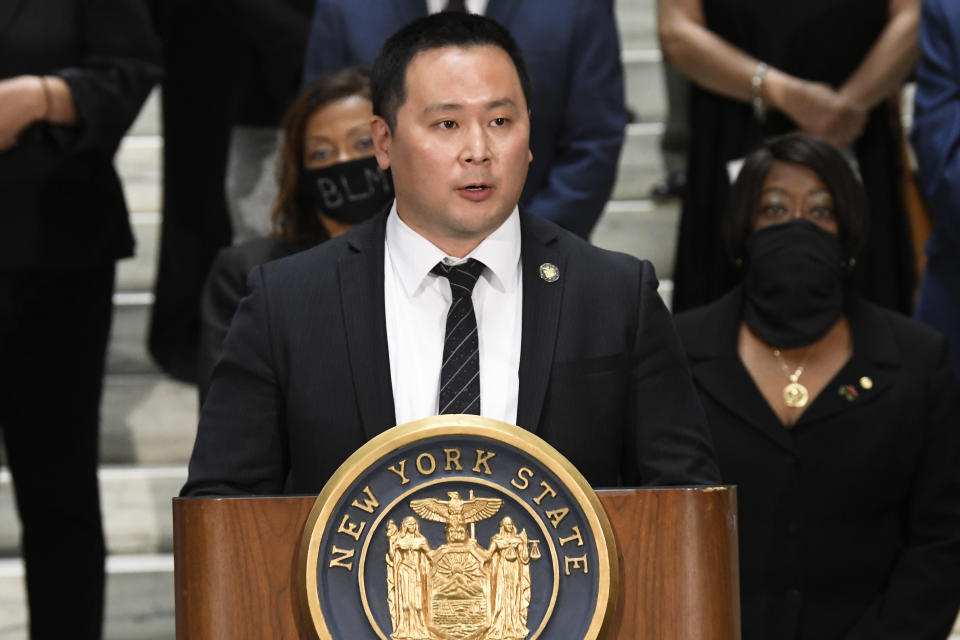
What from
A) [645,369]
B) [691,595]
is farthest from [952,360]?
[691,595]

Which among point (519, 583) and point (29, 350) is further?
point (29, 350)

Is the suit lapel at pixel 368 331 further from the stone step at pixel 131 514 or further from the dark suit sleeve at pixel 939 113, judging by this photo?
the stone step at pixel 131 514

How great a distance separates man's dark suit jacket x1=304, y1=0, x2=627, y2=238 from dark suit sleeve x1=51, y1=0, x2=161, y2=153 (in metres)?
0.47

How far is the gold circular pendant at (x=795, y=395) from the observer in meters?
3.35

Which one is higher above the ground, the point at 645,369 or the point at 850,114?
the point at 850,114

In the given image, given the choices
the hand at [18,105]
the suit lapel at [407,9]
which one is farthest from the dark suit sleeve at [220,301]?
→ the suit lapel at [407,9]

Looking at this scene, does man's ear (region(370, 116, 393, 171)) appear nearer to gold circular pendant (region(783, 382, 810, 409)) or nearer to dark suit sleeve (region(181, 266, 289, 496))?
dark suit sleeve (region(181, 266, 289, 496))

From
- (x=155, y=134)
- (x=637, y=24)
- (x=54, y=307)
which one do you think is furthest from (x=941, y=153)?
(x=155, y=134)

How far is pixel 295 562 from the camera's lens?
71.6 inches

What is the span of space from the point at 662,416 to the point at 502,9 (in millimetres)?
1955

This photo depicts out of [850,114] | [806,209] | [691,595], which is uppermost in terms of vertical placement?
[850,114]

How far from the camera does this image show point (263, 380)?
2.11m

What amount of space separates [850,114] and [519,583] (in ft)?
8.34

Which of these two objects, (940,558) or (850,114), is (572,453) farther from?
(850,114)
